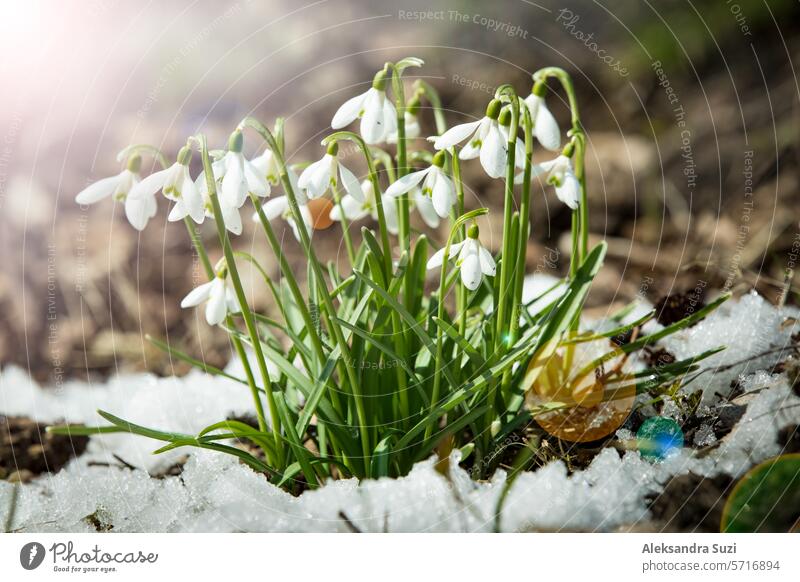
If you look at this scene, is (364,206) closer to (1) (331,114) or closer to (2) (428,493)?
(2) (428,493)

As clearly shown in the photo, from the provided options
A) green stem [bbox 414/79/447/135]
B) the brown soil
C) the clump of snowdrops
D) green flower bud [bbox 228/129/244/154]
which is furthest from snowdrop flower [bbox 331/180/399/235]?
the brown soil

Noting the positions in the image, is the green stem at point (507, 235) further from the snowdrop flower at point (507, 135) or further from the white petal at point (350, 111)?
the white petal at point (350, 111)

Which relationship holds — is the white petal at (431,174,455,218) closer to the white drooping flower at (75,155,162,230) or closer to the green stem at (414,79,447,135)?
the green stem at (414,79,447,135)

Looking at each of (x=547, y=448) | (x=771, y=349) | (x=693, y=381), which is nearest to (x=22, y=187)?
(x=547, y=448)

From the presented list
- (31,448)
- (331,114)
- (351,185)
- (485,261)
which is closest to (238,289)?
(351,185)
